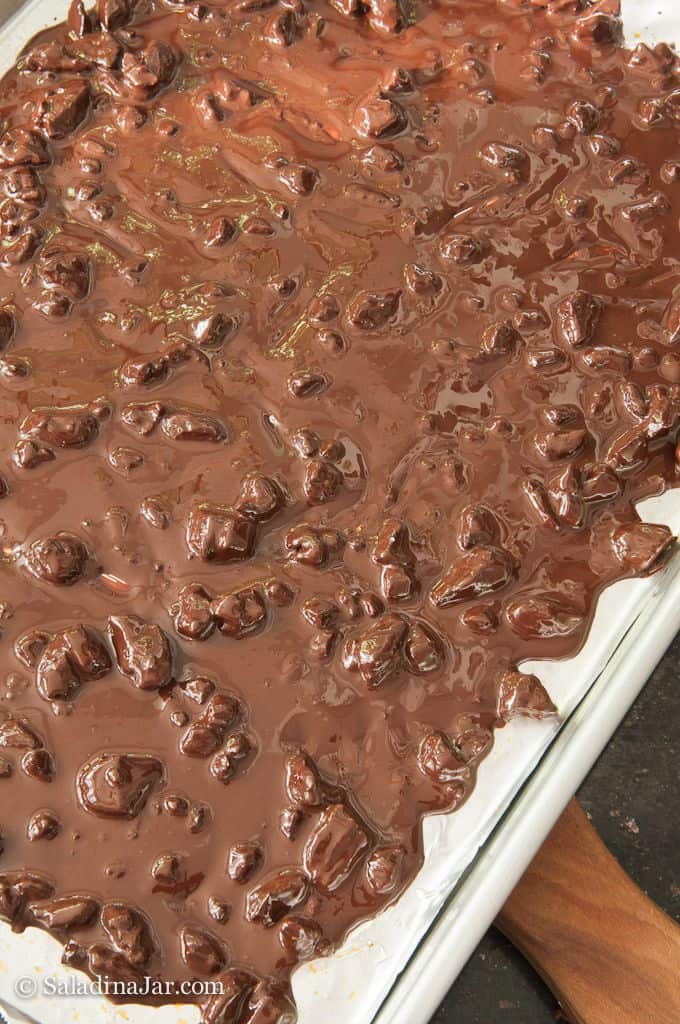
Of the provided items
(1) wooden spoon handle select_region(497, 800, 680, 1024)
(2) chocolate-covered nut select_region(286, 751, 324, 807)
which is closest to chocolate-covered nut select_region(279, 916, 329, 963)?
(2) chocolate-covered nut select_region(286, 751, 324, 807)

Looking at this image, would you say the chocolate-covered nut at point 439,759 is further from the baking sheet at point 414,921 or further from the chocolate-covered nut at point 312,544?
the chocolate-covered nut at point 312,544

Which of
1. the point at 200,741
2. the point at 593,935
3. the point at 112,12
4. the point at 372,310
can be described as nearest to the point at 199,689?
the point at 200,741

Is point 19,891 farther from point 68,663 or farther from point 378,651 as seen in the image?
point 378,651

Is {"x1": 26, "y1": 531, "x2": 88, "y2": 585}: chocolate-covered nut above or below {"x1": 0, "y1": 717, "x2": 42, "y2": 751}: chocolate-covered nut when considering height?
above

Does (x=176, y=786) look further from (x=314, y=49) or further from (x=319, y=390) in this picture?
(x=314, y=49)

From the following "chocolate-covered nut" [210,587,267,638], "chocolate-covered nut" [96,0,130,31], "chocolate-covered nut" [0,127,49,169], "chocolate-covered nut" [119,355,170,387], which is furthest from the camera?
"chocolate-covered nut" [96,0,130,31]

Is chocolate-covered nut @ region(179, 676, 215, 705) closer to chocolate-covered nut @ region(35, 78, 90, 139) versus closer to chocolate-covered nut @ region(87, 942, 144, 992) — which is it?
chocolate-covered nut @ region(87, 942, 144, 992)

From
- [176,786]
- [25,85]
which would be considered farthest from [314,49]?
[176,786]
